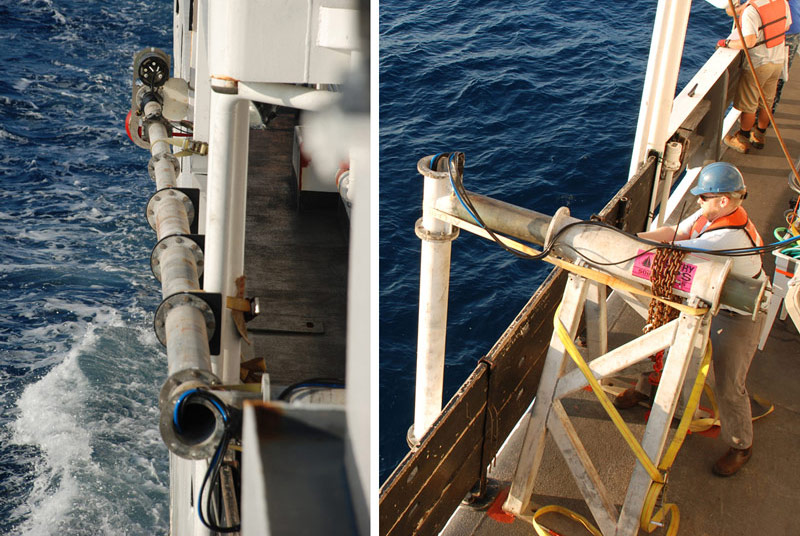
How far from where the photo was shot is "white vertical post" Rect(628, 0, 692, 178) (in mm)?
7488

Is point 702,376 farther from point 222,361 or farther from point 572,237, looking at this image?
point 222,361

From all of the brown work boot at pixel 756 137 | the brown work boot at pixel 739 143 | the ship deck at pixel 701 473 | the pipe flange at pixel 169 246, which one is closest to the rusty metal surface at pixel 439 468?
the ship deck at pixel 701 473

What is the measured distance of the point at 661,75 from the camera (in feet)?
25.9

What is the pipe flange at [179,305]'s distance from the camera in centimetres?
465

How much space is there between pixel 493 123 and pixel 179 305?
15109 millimetres

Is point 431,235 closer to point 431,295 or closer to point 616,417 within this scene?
point 431,295

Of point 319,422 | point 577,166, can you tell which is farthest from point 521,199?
point 319,422

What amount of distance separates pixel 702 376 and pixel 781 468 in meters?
1.78

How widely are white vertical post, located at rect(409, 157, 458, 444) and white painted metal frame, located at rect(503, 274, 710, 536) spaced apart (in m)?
0.73

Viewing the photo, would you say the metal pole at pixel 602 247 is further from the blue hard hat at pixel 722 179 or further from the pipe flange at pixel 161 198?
the pipe flange at pixel 161 198

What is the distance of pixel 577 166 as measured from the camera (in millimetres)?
17422

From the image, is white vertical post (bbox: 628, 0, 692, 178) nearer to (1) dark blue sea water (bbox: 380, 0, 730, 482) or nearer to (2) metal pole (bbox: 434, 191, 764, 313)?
(2) metal pole (bbox: 434, 191, 764, 313)

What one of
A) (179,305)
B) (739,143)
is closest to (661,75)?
(739,143)

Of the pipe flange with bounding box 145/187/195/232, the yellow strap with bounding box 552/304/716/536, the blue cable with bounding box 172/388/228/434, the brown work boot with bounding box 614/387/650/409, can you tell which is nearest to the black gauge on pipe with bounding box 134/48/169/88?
the pipe flange with bounding box 145/187/195/232
